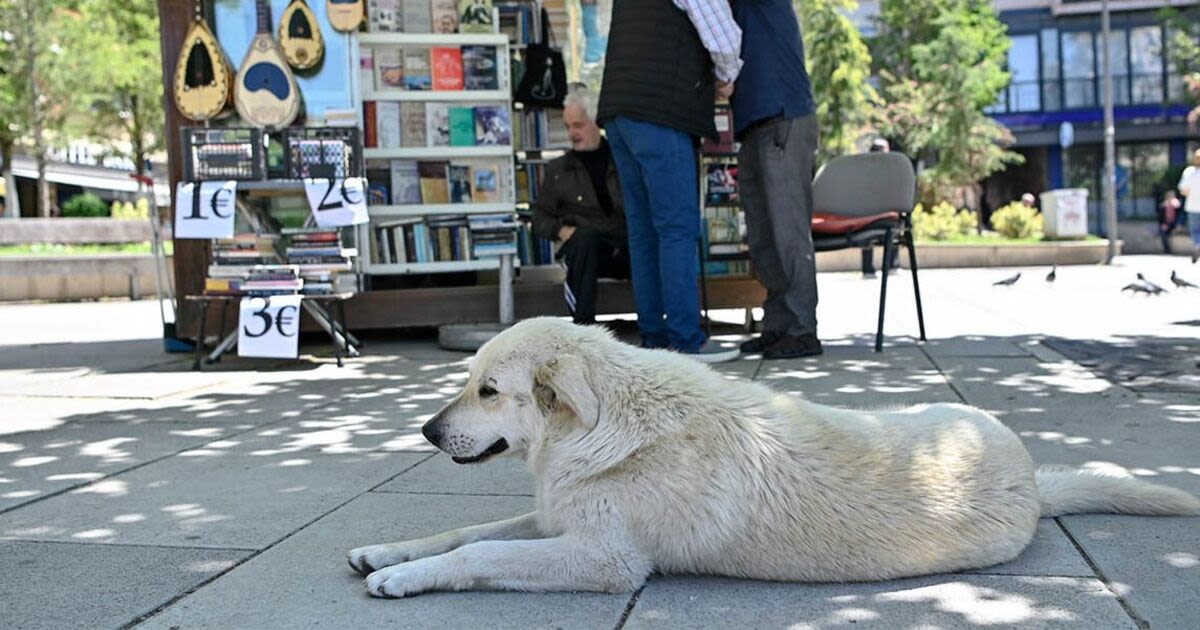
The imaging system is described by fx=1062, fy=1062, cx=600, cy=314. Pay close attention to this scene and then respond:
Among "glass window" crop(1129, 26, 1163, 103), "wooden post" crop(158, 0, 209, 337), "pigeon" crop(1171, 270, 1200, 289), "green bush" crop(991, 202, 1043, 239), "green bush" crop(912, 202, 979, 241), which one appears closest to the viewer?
"wooden post" crop(158, 0, 209, 337)

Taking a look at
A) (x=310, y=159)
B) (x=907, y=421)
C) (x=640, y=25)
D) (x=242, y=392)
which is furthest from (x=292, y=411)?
(x=907, y=421)

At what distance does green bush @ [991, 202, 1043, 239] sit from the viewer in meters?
24.4

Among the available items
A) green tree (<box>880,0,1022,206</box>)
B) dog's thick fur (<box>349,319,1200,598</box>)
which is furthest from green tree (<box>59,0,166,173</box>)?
dog's thick fur (<box>349,319,1200,598</box>)

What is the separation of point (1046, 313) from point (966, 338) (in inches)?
106

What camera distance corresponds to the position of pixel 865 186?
7492mm

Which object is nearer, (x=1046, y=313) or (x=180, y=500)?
(x=180, y=500)

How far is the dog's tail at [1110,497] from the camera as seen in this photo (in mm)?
3250

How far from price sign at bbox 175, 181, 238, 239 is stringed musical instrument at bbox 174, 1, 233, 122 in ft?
3.20

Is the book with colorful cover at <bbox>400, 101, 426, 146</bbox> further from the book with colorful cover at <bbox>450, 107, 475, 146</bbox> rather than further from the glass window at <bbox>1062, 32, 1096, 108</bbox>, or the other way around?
the glass window at <bbox>1062, 32, 1096, 108</bbox>

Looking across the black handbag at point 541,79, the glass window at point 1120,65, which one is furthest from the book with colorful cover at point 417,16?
the glass window at point 1120,65

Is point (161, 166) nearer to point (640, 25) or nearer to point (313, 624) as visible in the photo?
point (640, 25)

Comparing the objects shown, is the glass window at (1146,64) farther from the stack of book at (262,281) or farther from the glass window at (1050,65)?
the stack of book at (262,281)

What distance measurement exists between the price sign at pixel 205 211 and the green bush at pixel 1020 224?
21.1m

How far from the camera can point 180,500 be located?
3828mm
